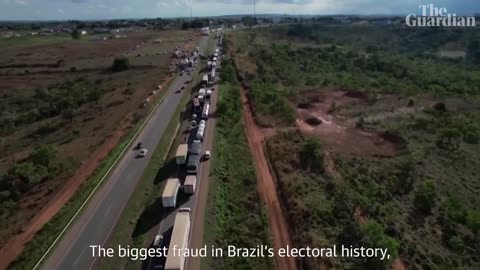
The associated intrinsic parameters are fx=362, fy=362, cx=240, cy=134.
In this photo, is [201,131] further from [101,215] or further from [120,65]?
[120,65]

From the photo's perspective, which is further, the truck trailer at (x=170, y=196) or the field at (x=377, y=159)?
the truck trailer at (x=170, y=196)

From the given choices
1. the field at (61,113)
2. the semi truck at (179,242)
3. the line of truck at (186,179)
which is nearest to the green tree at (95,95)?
the field at (61,113)

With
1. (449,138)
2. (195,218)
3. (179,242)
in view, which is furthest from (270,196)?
(449,138)

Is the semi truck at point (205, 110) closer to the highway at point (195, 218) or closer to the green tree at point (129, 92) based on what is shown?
the highway at point (195, 218)

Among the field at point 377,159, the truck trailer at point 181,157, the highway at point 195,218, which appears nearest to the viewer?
the highway at point 195,218

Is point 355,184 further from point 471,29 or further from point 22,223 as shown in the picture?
point 471,29

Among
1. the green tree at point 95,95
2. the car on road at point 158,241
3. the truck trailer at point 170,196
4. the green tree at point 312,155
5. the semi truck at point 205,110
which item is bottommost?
the car on road at point 158,241

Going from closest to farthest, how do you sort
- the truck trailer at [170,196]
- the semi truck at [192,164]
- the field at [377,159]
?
the field at [377,159]
the truck trailer at [170,196]
the semi truck at [192,164]
